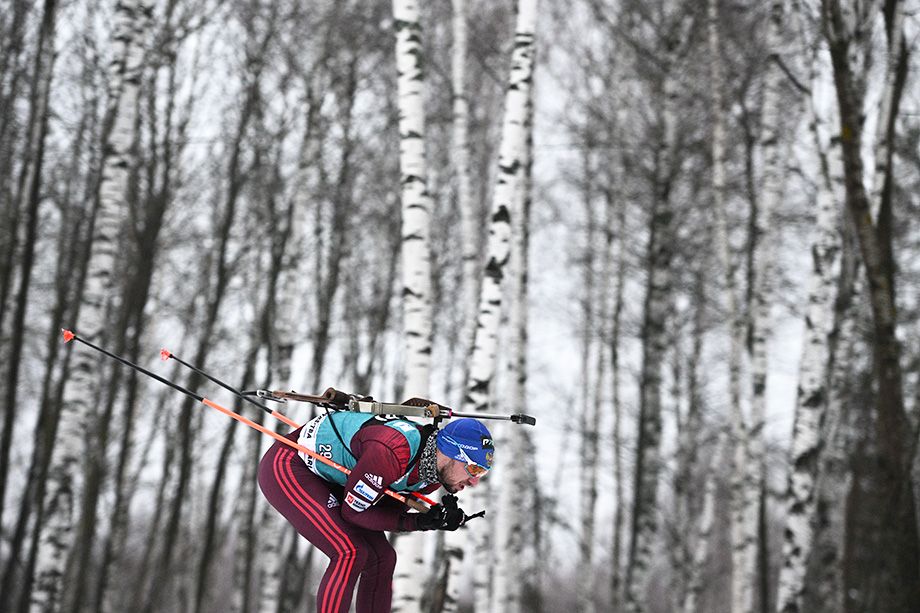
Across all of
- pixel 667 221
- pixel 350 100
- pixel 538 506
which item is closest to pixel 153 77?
pixel 350 100

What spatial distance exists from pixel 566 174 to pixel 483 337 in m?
11.2

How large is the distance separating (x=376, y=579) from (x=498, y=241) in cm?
393

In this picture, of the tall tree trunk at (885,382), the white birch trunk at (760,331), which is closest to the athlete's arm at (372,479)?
the tall tree trunk at (885,382)

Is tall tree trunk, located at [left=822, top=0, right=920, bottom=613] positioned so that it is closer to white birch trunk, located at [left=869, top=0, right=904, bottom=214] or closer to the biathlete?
white birch trunk, located at [left=869, top=0, right=904, bottom=214]

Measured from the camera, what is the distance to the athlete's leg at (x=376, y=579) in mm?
4613

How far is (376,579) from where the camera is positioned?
4.64 meters

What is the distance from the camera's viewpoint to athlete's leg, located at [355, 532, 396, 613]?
461 cm

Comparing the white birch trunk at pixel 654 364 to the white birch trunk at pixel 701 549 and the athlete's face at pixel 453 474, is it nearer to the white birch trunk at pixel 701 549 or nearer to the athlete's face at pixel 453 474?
the white birch trunk at pixel 701 549

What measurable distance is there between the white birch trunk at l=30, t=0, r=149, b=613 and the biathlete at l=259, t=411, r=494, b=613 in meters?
4.17

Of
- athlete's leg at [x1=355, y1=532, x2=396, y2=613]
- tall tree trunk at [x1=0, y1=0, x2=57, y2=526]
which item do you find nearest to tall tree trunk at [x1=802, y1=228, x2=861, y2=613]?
athlete's leg at [x1=355, y1=532, x2=396, y2=613]

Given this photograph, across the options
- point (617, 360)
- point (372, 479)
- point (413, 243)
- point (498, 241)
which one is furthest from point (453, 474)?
point (617, 360)

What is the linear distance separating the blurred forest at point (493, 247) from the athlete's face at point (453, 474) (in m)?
2.79

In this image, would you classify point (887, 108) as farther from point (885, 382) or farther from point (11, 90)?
point (11, 90)

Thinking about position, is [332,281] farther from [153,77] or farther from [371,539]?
[371,539]
